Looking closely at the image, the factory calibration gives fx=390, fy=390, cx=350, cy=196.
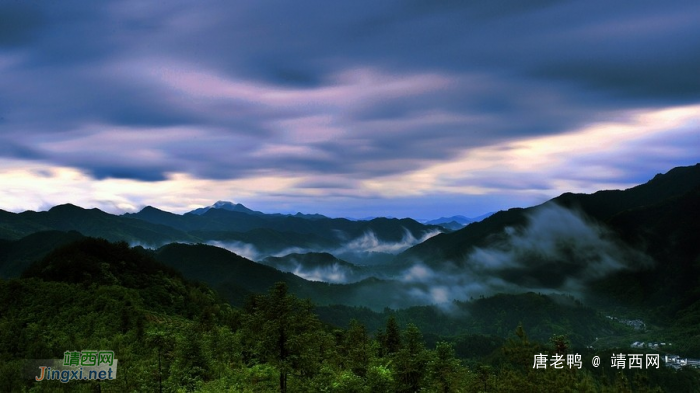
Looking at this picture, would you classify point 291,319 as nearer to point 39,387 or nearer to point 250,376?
point 250,376

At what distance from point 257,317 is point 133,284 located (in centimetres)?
8761

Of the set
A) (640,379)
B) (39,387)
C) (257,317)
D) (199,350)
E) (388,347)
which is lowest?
(388,347)

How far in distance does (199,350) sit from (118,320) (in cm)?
3012

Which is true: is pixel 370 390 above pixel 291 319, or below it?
below

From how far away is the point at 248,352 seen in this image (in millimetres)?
52750

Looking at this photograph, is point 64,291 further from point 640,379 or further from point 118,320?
point 640,379

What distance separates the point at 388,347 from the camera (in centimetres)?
6694

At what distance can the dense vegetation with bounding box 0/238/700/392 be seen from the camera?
89.8 ft

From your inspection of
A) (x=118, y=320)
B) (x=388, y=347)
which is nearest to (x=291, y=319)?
(x=388, y=347)

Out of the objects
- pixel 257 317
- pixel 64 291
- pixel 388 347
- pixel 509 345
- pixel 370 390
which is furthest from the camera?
pixel 64 291

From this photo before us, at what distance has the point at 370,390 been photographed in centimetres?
2548

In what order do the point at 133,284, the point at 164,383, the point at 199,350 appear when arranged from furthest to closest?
the point at 133,284 → the point at 199,350 → the point at 164,383

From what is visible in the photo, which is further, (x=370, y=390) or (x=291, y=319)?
(x=291, y=319)

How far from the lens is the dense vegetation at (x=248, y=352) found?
27359 millimetres
